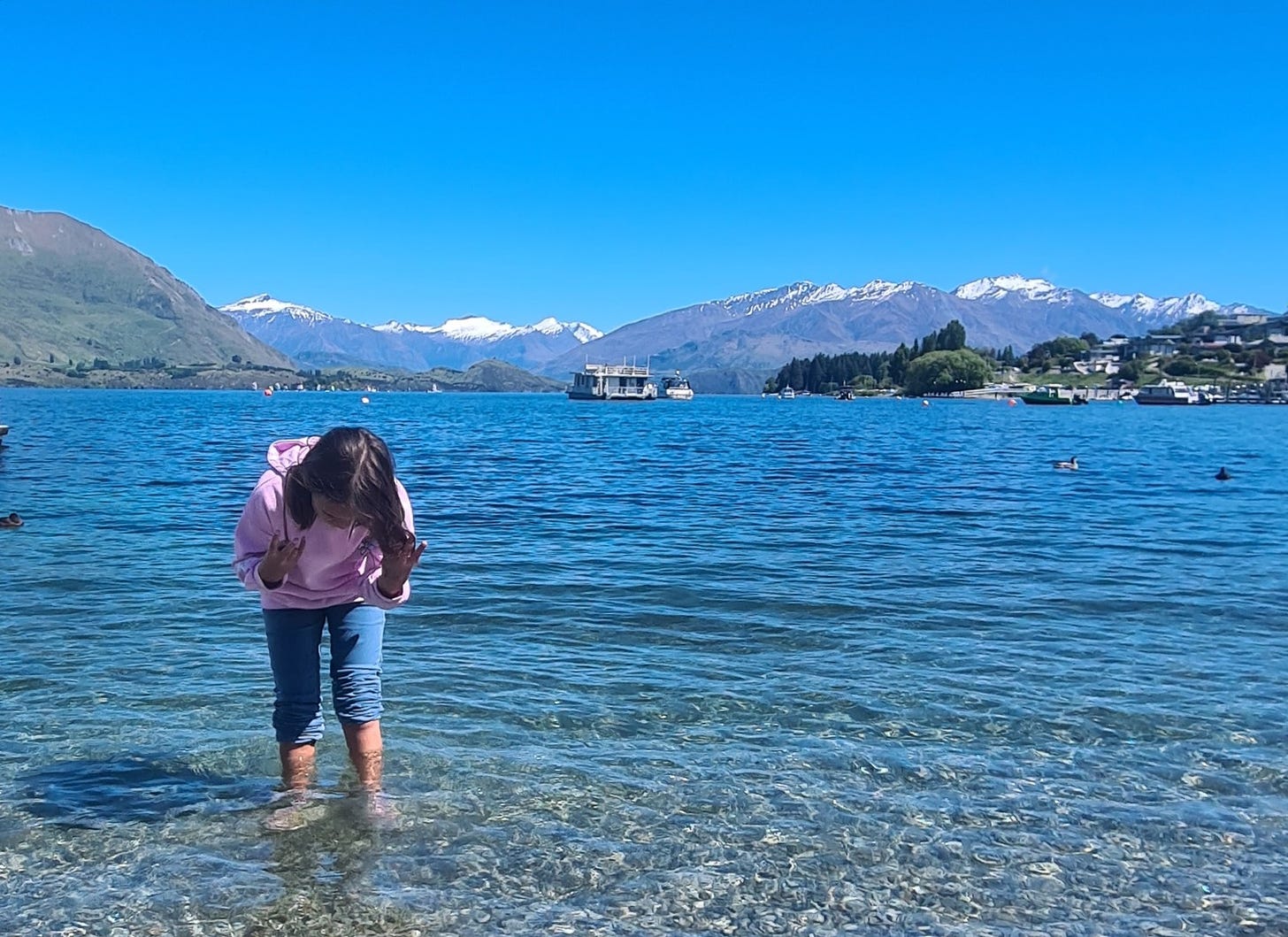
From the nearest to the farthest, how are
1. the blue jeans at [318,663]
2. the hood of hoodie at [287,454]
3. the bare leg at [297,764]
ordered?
1. the hood of hoodie at [287,454]
2. the blue jeans at [318,663]
3. the bare leg at [297,764]

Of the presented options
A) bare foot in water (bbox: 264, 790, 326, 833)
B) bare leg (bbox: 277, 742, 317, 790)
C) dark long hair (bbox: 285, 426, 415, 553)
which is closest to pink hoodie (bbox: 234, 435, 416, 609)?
dark long hair (bbox: 285, 426, 415, 553)

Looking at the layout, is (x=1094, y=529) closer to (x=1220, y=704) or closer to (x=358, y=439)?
(x=1220, y=704)

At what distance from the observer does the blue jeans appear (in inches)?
277

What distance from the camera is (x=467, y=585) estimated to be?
17.3m

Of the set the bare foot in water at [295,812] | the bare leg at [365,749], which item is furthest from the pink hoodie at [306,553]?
the bare foot in water at [295,812]

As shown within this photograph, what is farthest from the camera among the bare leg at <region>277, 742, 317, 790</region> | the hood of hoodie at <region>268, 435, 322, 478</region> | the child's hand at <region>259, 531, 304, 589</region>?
the bare leg at <region>277, 742, 317, 790</region>

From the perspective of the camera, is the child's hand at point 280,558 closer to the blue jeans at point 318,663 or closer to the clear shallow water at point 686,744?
the blue jeans at point 318,663

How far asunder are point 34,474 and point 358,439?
126 ft

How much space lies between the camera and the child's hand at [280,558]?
20.6ft

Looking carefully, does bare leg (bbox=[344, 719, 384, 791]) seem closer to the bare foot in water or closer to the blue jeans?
the blue jeans

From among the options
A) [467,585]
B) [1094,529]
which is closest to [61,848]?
[467,585]

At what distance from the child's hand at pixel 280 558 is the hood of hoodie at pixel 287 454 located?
0.42m

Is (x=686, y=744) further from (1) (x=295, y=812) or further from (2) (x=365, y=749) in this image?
(1) (x=295, y=812)

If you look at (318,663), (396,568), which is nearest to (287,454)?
(396,568)
